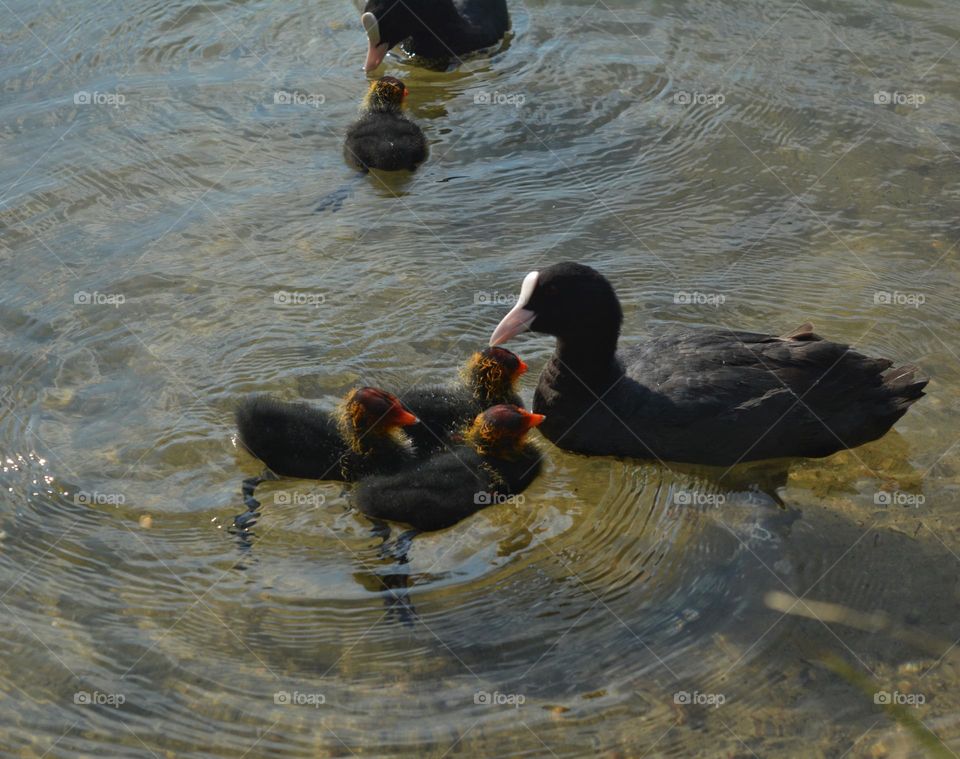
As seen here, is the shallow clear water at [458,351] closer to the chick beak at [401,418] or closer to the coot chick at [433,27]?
the coot chick at [433,27]

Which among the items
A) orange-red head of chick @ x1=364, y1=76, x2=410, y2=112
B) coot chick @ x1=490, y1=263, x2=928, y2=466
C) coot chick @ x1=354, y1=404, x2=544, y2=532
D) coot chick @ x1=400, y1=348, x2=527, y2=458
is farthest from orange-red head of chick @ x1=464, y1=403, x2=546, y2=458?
A: orange-red head of chick @ x1=364, y1=76, x2=410, y2=112

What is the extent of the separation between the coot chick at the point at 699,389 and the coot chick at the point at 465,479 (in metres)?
0.40

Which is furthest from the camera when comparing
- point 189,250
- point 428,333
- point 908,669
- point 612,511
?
point 189,250

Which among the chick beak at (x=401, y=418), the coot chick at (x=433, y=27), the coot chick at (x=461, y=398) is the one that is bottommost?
A: the coot chick at (x=461, y=398)

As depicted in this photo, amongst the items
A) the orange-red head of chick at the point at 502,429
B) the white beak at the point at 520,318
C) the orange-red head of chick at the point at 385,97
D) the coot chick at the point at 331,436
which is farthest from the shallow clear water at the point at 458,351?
the white beak at the point at 520,318

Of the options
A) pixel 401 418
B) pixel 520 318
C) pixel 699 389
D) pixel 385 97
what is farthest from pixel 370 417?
pixel 385 97

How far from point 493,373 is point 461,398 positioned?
0.18 m

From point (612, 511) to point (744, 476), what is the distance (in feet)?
2.17

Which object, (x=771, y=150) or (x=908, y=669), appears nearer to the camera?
(x=908, y=669)

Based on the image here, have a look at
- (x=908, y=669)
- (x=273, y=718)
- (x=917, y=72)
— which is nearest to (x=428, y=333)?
(x=273, y=718)

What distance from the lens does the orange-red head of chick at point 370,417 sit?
462 cm

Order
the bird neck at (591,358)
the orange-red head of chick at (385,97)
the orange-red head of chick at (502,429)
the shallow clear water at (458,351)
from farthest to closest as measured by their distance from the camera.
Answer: the orange-red head of chick at (385,97)
the bird neck at (591,358)
the orange-red head of chick at (502,429)
the shallow clear water at (458,351)

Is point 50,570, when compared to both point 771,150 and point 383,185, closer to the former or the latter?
point 383,185

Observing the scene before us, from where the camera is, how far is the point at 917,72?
827cm
